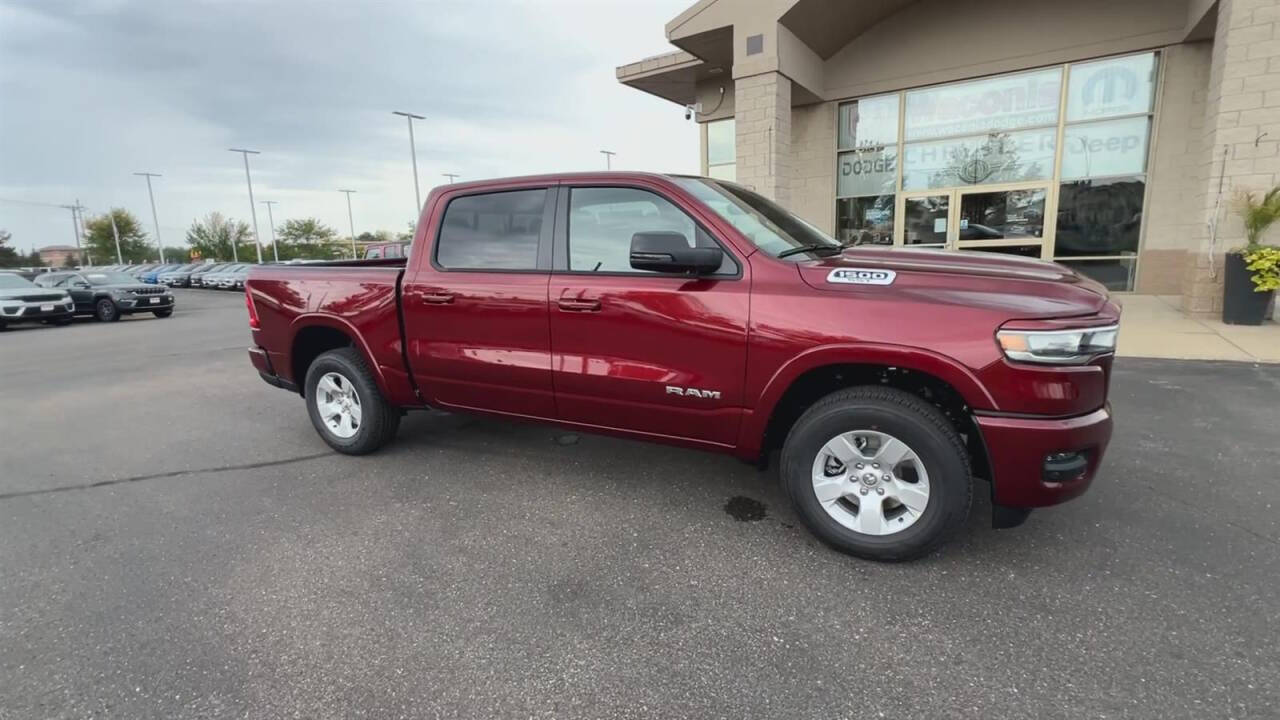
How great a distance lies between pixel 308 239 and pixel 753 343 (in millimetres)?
88563

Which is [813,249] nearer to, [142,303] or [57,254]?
[142,303]

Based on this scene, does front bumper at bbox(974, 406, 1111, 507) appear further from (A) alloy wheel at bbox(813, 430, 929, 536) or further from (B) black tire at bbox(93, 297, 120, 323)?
(B) black tire at bbox(93, 297, 120, 323)

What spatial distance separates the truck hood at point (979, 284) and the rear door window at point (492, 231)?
5.49 ft

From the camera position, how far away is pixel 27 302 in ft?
51.8

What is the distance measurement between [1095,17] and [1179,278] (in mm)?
4910

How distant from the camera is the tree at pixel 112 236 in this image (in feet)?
223

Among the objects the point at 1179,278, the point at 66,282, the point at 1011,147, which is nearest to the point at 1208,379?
the point at 1179,278

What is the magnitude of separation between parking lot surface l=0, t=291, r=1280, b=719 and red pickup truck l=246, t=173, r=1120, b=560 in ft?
1.45

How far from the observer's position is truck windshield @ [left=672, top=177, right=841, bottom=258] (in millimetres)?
3425

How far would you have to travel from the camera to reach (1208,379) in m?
6.17

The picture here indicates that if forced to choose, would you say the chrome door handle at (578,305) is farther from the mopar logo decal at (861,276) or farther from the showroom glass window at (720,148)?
the showroom glass window at (720,148)

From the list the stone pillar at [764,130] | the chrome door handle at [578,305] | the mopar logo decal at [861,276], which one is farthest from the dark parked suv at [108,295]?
the mopar logo decal at [861,276]

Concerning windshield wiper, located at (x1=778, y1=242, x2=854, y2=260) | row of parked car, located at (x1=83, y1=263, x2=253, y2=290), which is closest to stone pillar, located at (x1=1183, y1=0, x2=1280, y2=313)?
windshield wiper, located at (x1=778, y1=242, x2=854, y2=260)

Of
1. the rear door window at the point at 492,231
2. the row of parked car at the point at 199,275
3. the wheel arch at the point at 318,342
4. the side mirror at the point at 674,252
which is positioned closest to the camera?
the side mirror at the point at 674,252
